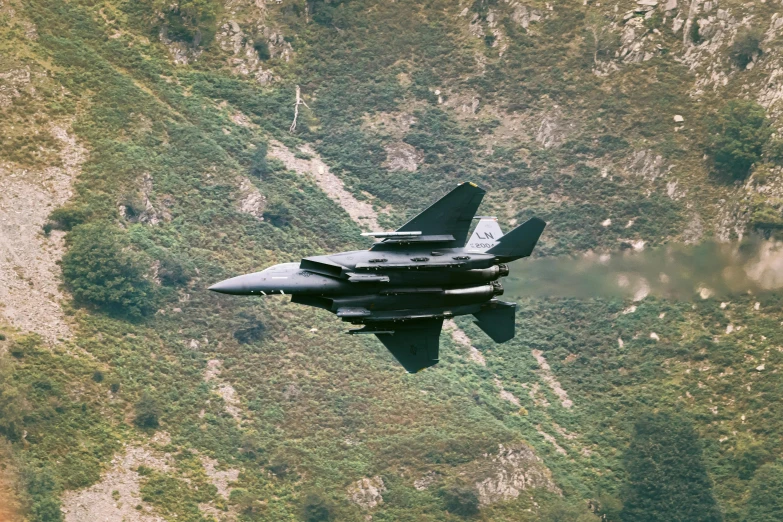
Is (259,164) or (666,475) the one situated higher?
(259,164)

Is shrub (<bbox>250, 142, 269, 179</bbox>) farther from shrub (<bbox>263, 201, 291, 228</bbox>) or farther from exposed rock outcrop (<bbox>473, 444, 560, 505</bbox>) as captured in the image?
exposed rock outcrop (<bbox>473, 444, 560, 505</bbox>)

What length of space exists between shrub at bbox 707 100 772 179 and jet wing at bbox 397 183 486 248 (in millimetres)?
86827

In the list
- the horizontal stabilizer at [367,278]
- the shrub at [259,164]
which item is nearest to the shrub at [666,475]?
the shrub at [259,164]

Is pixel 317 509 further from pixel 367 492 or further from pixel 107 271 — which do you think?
pixel 107 271

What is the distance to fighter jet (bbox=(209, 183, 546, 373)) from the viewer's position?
71562 millimetres

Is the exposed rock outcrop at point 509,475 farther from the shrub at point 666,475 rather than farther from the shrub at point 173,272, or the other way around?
the shrub at point 173,272

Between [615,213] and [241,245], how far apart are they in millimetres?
42177

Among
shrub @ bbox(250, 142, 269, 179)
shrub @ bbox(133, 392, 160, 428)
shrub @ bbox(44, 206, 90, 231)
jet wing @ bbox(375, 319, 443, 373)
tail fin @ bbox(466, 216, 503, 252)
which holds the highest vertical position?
tail fin @ bbox(466, 216, 503, 252)

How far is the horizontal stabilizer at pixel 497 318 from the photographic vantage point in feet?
253

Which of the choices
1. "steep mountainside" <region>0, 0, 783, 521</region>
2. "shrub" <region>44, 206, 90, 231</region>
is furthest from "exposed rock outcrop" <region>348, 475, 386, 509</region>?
"shrub" <region>44, 206, 90, 231</region>

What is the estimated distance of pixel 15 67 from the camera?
157375mm

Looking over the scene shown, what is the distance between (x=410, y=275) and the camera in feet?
238

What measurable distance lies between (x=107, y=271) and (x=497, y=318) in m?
76.9

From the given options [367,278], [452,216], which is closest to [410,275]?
[367,278]
